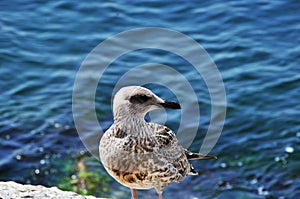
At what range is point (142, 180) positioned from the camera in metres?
6.52

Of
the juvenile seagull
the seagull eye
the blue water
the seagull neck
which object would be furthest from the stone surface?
the blue water

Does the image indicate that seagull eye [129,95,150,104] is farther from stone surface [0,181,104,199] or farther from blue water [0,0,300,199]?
blue water [0,0,300,199]

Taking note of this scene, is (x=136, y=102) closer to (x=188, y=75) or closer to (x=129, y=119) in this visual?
(x=129, y=119)

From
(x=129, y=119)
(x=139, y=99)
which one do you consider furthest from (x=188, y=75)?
(x=139, y=99)

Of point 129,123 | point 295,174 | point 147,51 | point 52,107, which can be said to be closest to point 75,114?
point 52,107

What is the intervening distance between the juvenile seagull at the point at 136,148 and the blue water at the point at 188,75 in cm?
346

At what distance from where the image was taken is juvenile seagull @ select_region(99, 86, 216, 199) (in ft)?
21.2

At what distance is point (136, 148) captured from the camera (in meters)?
6.60

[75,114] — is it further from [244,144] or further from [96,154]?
[244,144]

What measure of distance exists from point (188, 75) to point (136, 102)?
20.9 feet

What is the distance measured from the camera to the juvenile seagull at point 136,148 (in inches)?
255

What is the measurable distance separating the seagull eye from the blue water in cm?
383

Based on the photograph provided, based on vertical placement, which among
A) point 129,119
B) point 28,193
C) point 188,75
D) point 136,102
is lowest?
point 28,193

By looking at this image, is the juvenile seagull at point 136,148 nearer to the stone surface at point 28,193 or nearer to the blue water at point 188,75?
the stone surface at point 28,193
